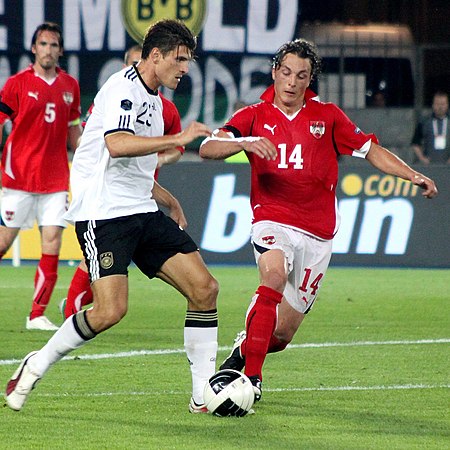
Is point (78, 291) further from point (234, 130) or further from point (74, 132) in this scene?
point (234, 130)

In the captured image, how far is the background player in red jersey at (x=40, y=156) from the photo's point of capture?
410 inches

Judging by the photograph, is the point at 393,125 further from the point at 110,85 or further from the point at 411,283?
the point at 110,85

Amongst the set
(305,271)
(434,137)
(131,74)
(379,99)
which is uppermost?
(131,74)

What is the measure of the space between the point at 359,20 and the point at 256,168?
11.0m

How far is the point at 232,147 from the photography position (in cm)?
688

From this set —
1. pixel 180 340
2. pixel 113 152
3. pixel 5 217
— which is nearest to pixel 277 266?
pixel 113 152

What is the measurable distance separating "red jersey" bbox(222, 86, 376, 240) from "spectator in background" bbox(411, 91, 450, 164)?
9635 millimetres

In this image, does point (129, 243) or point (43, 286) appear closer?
point (129, 243)

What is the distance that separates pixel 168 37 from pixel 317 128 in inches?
47.2

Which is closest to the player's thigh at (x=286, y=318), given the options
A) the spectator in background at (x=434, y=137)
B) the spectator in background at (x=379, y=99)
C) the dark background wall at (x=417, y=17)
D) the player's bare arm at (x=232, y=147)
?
the player's bare arm at (x=232, y=147)

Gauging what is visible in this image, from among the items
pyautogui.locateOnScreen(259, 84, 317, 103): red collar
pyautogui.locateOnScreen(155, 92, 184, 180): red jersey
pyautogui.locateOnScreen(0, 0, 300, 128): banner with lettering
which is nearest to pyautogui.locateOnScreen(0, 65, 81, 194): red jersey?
pyautogui.locateOnScreen(155, 92, 184, 180): red jersey

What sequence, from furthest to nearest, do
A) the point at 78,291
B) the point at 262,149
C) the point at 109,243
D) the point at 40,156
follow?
the point at 40,156 → the point at 78,291 → the point at 109,243 → the point at 262,149

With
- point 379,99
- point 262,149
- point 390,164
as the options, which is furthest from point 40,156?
point 379,99

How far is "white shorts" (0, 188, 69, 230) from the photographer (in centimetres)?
1052
